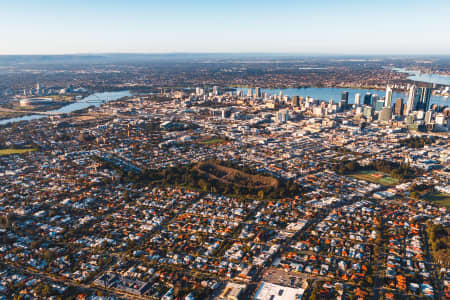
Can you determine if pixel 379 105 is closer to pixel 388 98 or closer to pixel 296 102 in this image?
pixel 388 98

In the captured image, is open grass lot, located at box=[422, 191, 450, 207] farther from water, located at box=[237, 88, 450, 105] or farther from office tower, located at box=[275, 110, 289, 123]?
water, located at box=[237, 88, 450, 105]

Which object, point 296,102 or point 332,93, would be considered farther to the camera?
point 332,93

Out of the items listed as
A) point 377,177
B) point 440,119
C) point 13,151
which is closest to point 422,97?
point 440,119

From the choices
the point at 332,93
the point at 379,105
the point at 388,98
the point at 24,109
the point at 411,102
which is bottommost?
the point at 24,109

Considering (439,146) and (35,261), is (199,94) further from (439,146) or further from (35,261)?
(35,261)

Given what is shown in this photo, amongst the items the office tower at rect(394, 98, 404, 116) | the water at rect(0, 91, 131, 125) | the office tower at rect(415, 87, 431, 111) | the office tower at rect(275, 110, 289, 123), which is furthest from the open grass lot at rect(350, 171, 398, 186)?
the water at rect(0, 91, 131, 125)

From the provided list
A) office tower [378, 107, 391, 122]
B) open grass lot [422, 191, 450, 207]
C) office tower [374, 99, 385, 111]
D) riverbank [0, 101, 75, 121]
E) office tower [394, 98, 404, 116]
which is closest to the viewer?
open grass lot [422, 191, 450, 207]

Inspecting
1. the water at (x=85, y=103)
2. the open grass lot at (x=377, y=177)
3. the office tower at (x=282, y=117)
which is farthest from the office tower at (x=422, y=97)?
the water at (x=85, y=103)
